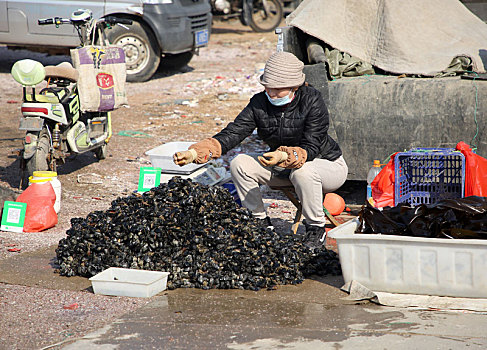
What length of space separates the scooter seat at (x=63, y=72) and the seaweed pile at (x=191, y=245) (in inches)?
90.0

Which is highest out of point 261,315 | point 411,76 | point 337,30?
point 337,30

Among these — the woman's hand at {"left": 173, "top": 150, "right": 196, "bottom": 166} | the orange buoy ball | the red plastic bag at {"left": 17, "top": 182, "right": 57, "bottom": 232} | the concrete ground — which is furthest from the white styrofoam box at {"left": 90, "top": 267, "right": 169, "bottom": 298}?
the orange buoy ball

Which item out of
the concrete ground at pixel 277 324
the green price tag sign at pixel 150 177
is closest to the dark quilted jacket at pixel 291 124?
the concrete ground at pixel 277 324

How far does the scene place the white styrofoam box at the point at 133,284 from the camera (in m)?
4.24

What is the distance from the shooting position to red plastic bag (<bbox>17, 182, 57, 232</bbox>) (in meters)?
5.71

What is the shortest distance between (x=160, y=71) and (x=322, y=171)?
874cm

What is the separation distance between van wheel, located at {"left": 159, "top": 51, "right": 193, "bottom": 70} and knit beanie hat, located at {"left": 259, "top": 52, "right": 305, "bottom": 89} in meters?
8.54

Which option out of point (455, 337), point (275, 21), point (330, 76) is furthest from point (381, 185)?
point (275, 21)

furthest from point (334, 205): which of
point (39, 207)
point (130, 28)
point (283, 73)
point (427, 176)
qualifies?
point (130, 28)

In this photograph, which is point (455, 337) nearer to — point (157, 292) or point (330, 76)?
point (157, 292)

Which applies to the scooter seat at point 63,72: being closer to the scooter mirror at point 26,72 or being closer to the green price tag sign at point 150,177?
the scooter mirror at point 26,72

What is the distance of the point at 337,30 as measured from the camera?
24.2ft

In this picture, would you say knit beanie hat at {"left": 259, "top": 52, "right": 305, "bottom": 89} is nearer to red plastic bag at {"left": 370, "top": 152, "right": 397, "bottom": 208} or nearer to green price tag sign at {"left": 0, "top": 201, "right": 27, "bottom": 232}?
red plastic bag at {"left": 370, "top": 152, "right": 397, "bottom": 208}

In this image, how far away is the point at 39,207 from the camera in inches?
226
